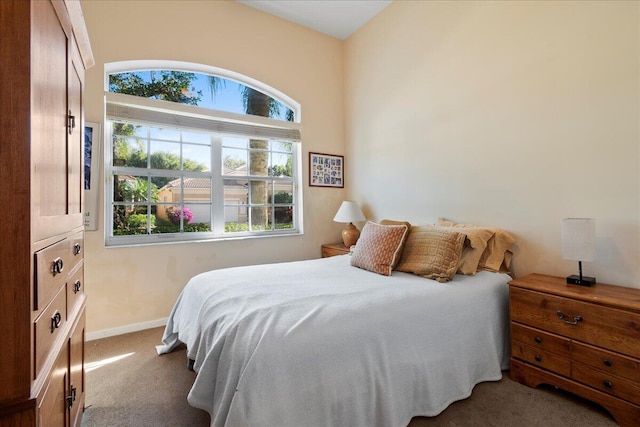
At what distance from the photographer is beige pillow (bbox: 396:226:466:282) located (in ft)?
6.62

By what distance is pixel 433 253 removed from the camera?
2.12m

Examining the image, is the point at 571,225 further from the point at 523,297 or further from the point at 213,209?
the point at 213,209

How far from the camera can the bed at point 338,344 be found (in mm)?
1152

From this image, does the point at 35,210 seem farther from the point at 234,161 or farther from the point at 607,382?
the point at 234,161

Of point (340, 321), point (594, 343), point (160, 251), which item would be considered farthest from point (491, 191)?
point (160, 251)

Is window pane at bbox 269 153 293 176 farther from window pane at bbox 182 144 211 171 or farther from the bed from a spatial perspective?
the bed

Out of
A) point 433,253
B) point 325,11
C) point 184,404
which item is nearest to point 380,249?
point 433,253

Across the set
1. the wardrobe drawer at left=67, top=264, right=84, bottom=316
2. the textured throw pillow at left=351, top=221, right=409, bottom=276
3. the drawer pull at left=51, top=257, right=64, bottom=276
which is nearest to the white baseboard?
the wardrobe drawer at left=67, top=264, right=84, bottom=316

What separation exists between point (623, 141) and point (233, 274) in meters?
2.64

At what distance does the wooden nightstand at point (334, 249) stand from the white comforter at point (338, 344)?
129 centimetres

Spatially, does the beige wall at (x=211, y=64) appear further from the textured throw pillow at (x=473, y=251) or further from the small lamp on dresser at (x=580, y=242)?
the small lamp on dresser at (x=580, y=242)

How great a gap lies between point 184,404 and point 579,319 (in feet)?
7.26

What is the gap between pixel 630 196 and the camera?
5.93ft

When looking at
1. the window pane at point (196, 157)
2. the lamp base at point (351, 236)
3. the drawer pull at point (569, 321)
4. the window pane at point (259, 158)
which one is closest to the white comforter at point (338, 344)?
the drawer pull at point (569, 321)
